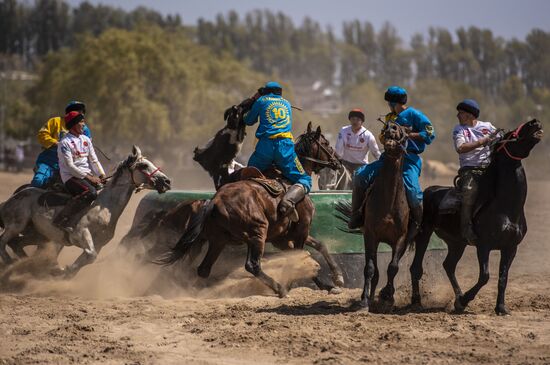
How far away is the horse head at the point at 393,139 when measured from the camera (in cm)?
1036

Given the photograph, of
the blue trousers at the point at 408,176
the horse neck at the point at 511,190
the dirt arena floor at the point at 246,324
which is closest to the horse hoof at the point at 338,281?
the dirt arena floor at the point at 246,324

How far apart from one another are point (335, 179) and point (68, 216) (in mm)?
4478

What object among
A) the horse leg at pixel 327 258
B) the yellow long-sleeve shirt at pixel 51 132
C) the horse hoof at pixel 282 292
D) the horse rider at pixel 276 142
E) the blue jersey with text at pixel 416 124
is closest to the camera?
the blue jersey with text at pixel 416 124

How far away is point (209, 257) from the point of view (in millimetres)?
11734

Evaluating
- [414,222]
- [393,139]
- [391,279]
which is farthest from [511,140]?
[391,279]

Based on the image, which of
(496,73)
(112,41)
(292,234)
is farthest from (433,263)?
(496,73)

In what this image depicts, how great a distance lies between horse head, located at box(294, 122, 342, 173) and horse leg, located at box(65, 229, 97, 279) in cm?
324

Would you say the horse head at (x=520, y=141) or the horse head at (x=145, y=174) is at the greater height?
the horse head at (x=520, y=141)

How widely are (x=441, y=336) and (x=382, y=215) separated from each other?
6.26 feet

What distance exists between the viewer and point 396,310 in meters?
10.9

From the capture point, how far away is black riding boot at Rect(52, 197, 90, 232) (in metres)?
12.9

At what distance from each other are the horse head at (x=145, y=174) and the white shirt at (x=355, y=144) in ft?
11.8

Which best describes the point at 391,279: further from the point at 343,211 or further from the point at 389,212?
the point at 343,211

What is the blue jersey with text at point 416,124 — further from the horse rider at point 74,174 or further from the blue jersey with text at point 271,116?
the horse rider at point 74,174
